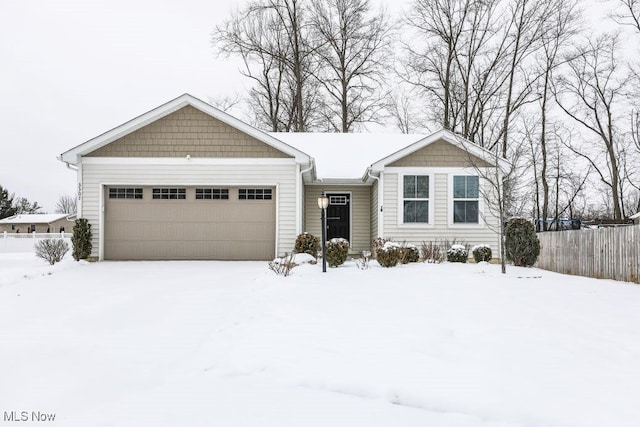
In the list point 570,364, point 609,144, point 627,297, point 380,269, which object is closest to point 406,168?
point 380,269

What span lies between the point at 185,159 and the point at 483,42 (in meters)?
17.6

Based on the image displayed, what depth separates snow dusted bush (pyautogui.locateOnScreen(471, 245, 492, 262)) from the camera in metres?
12.3

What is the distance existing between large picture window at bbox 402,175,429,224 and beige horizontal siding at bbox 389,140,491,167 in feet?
1.37

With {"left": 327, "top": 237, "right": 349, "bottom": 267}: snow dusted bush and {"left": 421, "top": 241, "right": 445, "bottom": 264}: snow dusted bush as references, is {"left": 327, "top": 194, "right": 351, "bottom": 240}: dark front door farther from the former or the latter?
{"left": 327, "top": 237, "right": 349, "bottom": 267}: snow dusted bush

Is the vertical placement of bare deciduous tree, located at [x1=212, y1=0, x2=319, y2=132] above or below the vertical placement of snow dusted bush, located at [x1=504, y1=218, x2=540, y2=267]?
above

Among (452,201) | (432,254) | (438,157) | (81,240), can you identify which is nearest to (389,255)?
(432,254)

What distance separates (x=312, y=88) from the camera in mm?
26094

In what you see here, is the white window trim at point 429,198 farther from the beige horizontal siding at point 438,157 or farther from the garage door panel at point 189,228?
Result: the garage door panel at point 189,228

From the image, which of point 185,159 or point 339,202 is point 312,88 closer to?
point 339,202

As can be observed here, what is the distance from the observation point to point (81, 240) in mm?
11883

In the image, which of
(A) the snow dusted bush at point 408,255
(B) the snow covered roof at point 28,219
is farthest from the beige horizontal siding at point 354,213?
(B) the snow covered roof at point 28,219

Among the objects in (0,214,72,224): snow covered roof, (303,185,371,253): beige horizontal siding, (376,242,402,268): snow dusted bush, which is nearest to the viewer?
(376,242,402,268): snow dusted bush

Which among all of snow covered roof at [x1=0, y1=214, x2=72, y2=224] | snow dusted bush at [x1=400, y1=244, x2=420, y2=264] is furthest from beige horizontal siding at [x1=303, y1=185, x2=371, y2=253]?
snow covered roof at [x1=0, y1=214, x2=72, y2=224]

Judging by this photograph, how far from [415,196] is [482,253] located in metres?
2.52
